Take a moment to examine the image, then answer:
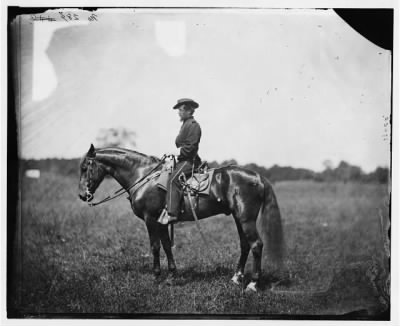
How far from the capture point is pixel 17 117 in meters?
5.54

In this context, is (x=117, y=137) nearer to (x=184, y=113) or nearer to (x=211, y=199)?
(x=184, y=113)

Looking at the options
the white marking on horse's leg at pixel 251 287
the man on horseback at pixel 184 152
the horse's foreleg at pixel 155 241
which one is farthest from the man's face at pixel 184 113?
the white marking on horse's leg at pixel 251 287

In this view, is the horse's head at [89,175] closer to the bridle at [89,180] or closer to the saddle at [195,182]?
the bridle at [89,180]

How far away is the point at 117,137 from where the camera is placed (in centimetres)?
548

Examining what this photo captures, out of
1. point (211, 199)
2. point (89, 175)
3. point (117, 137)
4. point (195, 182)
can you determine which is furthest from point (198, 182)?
point (89, 175)

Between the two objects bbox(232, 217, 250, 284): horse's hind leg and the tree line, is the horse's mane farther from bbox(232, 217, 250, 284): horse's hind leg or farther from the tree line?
bbox(232, 217, 250, 284): horse's hind leg

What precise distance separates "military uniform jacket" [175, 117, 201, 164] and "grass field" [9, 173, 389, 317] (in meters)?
0.87

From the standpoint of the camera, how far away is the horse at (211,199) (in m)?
5.16

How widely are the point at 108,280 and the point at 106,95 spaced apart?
86.4 inches

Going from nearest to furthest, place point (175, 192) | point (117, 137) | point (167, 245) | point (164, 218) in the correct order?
1. point (175, 192)
2. point (164, 218)
3. point (167, 245)
4. point (117, 137)

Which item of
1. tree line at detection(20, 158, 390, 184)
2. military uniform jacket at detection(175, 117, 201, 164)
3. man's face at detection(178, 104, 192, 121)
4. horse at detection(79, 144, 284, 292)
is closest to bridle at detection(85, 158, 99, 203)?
horse at detection(79, 144, 284, 292)

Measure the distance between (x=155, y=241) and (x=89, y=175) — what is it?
1092mm

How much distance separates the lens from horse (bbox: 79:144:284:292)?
16.9 ft

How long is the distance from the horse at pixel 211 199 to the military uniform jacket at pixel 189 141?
1.00 feet
